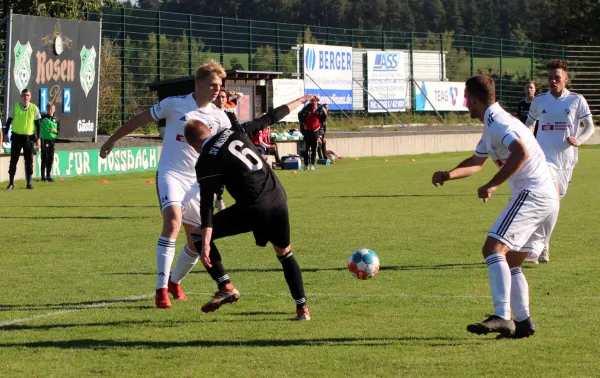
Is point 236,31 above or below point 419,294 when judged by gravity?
above

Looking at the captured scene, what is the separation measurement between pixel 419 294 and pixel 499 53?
42249mm

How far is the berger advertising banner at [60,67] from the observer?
26797mm

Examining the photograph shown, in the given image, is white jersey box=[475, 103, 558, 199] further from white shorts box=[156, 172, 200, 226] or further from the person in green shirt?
the person in green shirt

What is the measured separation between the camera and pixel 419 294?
9.02 meters

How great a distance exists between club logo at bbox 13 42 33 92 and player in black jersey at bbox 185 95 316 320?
65.8 ft

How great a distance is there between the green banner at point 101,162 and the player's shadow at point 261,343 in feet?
60.6

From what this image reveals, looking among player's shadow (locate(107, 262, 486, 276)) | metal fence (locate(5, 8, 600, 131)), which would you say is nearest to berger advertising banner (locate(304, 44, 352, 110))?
metal fence (locate(5, 8, 600, 131))

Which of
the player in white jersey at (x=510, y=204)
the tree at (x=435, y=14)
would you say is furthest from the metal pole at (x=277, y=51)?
the tree at (x=435, y=14)

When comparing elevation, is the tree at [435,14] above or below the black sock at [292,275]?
above

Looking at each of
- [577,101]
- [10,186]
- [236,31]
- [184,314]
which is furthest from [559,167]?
[236,31]

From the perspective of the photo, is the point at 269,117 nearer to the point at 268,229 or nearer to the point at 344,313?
the point at 268,229

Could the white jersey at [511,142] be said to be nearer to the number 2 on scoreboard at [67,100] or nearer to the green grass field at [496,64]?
the number 2 on scoreboard at [67,100]

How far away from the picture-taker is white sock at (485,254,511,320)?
6.98 meters

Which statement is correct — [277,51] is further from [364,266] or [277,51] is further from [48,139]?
[364,266]
